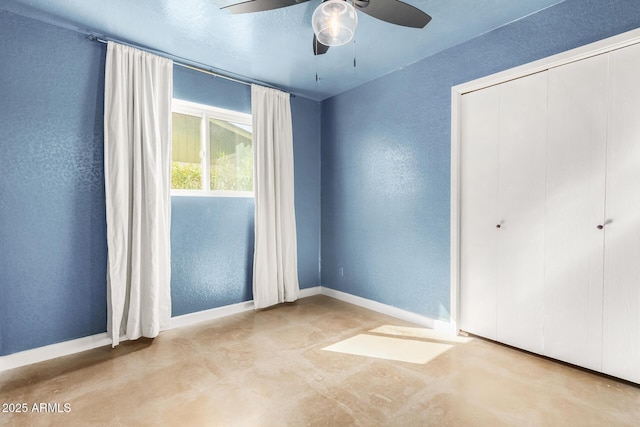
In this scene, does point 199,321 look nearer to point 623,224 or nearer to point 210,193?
point 210,193

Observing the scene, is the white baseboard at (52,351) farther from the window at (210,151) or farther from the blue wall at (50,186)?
the window at (210,151)

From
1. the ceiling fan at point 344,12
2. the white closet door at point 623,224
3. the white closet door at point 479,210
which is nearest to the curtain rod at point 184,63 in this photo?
the ceiling fan at point 344,12

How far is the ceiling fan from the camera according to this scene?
163cm

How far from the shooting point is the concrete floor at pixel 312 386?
178 centimetres

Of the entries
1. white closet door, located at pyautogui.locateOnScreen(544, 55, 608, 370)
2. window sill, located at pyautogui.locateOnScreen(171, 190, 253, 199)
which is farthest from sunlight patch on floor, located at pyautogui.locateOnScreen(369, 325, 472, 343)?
window sill, located at pyautogui.locateOnScreen(171, 190, 253, 199)

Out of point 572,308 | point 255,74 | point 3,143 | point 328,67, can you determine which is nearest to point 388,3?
point 328,67

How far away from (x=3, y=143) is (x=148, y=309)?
1640 mm

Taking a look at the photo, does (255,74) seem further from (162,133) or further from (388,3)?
(388,3)

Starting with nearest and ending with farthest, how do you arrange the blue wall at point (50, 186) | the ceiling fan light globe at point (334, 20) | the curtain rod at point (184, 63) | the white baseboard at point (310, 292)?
1. the ceiling fan light globe at point (334, 20)
2. the blue wall at point (50, 186)
3. the curtain rod at point (184, 63)
4. the white baseboard at point (310, 292)

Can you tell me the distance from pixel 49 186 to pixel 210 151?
4.62ft

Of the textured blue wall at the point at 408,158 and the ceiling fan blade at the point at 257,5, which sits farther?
the textured blue wall at the point at 408,158

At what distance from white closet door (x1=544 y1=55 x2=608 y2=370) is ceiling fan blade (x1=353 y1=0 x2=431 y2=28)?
3.98 feet

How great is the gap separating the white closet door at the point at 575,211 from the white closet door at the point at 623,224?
4 cm

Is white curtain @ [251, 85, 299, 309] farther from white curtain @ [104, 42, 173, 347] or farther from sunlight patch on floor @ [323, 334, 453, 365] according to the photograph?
sunlight patch on floor @ [323, 334, 453, 365]
